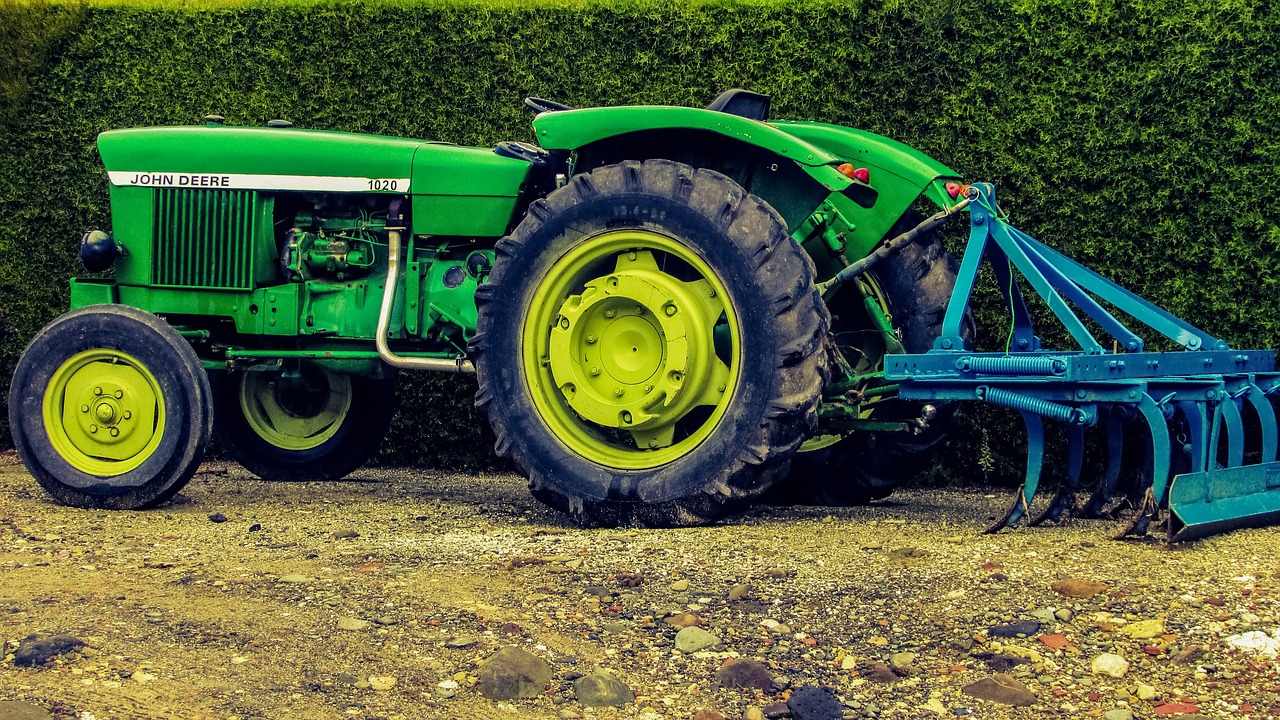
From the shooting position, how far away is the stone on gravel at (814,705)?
2.96 meters

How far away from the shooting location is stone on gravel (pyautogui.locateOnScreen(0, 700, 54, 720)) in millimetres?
2826

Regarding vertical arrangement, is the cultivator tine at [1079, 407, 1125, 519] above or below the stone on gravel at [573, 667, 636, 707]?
above

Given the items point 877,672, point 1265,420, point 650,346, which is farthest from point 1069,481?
point 877,672

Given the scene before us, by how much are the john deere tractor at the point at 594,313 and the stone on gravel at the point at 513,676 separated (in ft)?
5.24

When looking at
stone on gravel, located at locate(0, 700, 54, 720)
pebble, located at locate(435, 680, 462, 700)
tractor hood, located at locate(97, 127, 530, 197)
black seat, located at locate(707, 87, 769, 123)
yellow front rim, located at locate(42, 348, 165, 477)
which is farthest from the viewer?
tractor hood, located at locate(97, 127, 530, 197)

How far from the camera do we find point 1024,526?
15.8ft

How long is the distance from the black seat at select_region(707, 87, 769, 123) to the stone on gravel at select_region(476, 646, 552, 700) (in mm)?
2705

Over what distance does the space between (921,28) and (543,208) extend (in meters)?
2.37

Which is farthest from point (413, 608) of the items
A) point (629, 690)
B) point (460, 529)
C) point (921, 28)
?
point (921, 28)

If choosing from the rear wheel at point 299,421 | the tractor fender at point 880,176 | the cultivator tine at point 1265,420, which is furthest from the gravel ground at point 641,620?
the rear wheel at point 299,421

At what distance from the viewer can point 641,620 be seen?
3.62m

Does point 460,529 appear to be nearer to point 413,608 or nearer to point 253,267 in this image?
point 413,608

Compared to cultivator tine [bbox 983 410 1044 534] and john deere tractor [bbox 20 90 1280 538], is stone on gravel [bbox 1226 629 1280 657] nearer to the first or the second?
john deere tractor [bbox 20 90 1280 538]

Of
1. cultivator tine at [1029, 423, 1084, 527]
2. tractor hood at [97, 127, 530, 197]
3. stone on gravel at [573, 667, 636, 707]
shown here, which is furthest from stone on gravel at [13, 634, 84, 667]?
cultivator tine at [1029, 423, 1084, 527]
